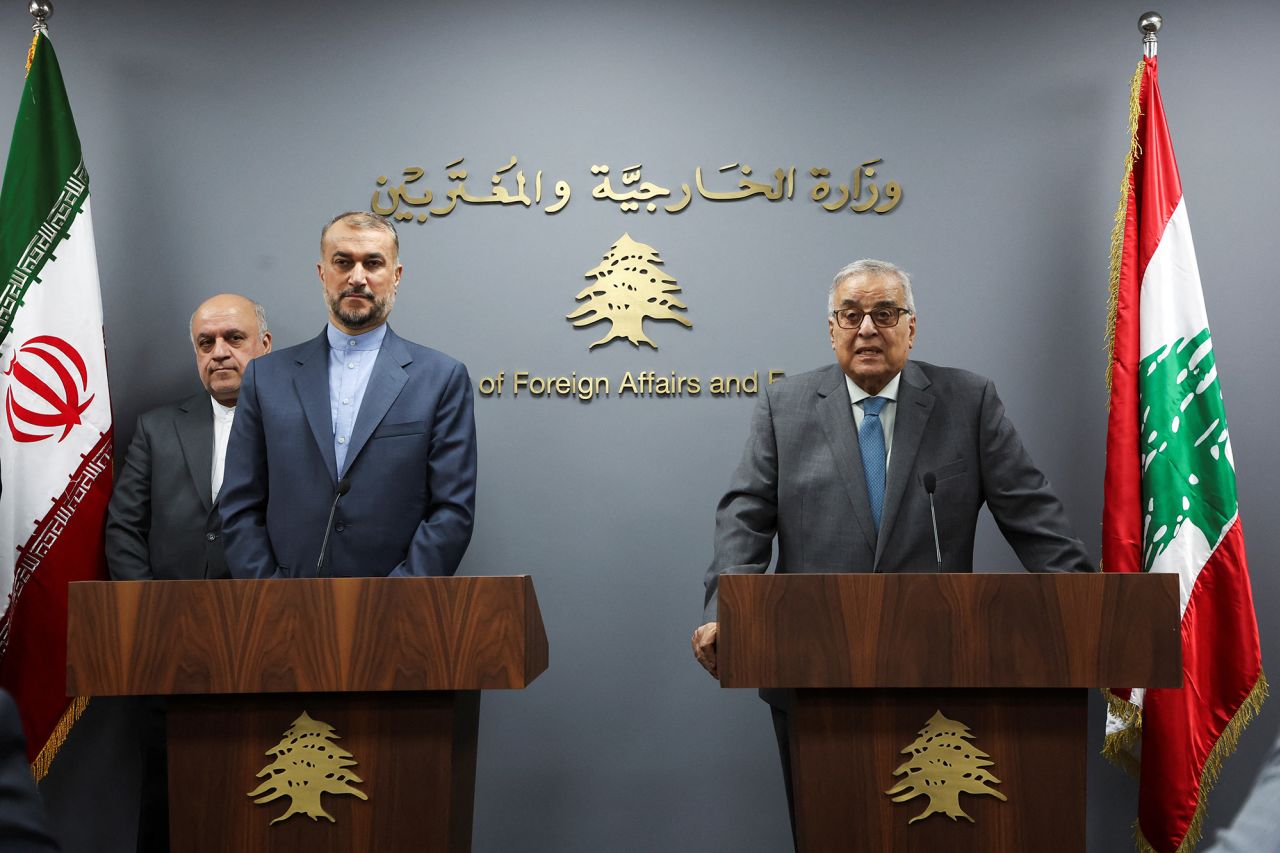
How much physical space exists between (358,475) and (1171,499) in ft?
7.61

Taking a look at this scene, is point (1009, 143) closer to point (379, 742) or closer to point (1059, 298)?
point (1059, 298)

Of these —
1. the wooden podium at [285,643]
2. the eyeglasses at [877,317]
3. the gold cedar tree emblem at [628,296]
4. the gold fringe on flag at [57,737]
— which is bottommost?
the gold fringe on flag at [57,737]

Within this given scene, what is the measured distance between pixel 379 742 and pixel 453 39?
8.21 ft

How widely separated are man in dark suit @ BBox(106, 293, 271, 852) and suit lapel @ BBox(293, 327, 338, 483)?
73 centimetres

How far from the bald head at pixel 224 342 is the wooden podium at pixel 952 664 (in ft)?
6.65

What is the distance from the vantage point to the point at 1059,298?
385cm

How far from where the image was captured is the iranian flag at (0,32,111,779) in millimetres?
3498

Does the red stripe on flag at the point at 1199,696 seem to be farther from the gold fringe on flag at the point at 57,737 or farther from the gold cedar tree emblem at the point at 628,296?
the gold fringe on flag at the point at 57,737

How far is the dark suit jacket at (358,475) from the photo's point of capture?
2801mm

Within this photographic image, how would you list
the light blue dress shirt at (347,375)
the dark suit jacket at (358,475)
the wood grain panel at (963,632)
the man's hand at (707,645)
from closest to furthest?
the wood grain panel at (963,632), the man's hand at (707,645), the dark suit jacket at (358,475), the light blue dress shirt at (347,375)

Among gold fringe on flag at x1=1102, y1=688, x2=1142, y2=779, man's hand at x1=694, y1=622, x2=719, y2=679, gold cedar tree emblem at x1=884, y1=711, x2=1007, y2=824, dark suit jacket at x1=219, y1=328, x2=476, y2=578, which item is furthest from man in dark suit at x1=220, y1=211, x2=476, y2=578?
gold fringe on flag at x1=1102, y1=688, x2=1142, y2=779

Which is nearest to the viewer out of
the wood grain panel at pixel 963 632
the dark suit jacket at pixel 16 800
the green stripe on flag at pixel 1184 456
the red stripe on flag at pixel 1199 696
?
the dark suit jacket at pixel 16 800

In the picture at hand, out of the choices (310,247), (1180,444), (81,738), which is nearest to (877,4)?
(1180,444)

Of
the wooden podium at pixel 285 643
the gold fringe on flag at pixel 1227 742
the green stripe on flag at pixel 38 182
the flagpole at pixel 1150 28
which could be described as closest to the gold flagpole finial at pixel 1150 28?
the flagpole at pixel 1150 28
